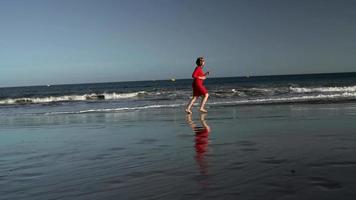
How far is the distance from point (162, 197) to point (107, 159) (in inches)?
104

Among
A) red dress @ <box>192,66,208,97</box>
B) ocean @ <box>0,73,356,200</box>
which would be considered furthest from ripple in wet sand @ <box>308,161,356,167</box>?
red dress @ <box>192,66,208,97</box>

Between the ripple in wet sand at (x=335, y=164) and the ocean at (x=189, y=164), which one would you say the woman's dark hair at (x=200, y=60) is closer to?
the ocean at (x=189, y=164)

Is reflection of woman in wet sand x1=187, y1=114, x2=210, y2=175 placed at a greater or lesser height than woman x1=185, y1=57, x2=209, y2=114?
lesser

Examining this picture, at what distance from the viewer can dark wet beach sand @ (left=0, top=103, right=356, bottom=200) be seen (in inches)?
182

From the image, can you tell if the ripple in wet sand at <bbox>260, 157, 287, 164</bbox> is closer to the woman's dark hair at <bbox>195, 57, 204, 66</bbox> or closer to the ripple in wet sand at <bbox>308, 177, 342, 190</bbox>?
the ripple in wet sand at <bbox>308, 177, 342, 190</bbox>

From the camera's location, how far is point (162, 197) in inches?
175

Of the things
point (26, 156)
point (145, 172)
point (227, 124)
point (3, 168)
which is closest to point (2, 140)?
point (26, 156)

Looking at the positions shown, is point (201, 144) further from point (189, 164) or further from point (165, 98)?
point (165, 98)

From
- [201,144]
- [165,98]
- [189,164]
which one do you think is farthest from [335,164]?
[165,98]

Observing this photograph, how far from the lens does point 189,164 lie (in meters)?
6.08

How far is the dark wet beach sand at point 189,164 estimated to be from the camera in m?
4.62

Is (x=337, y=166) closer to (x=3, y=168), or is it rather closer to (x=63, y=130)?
(x=3, y=168)

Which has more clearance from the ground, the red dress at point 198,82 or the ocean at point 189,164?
the red dress at point 198,82

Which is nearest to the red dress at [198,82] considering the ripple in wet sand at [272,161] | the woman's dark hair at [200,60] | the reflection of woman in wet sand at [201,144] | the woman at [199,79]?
the woman at [199,79]
